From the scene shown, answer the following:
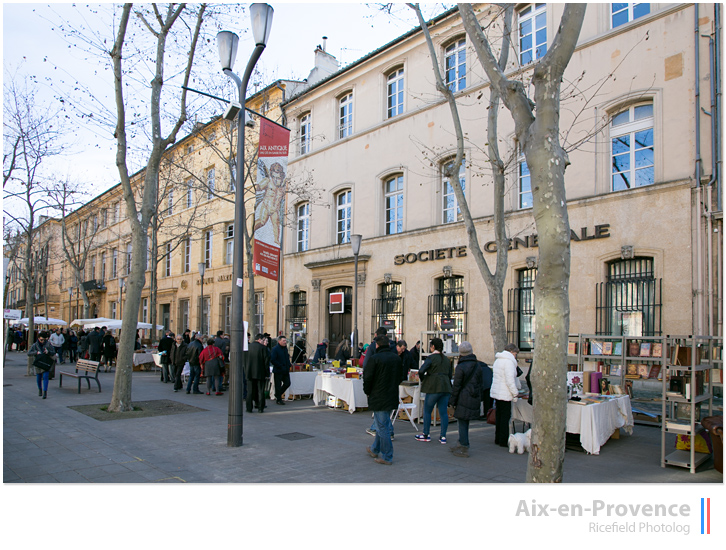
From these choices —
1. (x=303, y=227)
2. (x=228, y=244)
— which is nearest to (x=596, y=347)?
(x=303, y=227)

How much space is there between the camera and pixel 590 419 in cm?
812

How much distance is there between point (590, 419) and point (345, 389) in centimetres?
537

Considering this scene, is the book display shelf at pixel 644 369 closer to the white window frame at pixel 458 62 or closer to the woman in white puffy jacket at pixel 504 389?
the woman in white puffy jacket at pixel 504 389

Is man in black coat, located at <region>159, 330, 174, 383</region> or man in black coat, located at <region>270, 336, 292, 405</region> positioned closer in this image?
man in black coat, located at <region>270, 336, 292, 405</region>

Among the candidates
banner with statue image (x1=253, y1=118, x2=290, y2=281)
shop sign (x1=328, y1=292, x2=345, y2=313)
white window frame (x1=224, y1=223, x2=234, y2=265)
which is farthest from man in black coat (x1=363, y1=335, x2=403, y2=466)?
white window frame (x1=224, y1=223, x2=234, y2=265)

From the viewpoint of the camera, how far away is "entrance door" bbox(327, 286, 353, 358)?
71.9ft

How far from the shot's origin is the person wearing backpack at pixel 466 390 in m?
8.06

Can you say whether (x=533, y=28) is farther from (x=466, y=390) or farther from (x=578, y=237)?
(x=466, y=390)

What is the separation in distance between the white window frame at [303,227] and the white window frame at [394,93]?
5898mm

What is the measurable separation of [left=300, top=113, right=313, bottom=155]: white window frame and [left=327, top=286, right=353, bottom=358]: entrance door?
683cm

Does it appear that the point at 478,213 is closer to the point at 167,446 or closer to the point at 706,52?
the point at 706,52

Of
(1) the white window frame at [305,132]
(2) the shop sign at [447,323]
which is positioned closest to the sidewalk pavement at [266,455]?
(2) the shop sign at [447,323]

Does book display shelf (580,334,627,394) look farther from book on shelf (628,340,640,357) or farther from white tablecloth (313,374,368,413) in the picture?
white tablecloth (313,374,368,413)

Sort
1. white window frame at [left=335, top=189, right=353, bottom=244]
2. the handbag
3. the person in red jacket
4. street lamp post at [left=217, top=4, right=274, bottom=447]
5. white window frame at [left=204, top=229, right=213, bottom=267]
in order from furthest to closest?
white window frame at [left=204, top=229, right=213, bottom=267]
white window frame at [left=335, top=189, right=353, bottom=244]
the person in red jacket
the handbag
street lamp post at [left=217, top=4, right=274, bottom=447]
